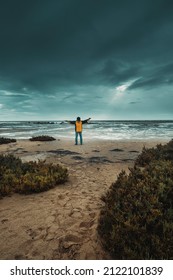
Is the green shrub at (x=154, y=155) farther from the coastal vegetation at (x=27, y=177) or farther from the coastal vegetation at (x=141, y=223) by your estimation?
the coastal vegetation at (x=141, y=223)

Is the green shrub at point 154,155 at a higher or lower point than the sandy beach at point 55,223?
higher

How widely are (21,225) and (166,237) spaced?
271 centimetres

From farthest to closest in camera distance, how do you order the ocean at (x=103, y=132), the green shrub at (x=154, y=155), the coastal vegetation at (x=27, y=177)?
the ocean at (x=103, y=132) → the green shrub at (x=154, y=155) → the coastal vegetation at (x=27, y=177)

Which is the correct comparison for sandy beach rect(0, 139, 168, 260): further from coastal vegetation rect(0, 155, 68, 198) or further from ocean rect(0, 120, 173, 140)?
ocean rect(0, 120, 173, 140)

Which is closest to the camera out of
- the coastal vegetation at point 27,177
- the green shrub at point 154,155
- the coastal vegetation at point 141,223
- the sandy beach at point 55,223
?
the coastal vegetation at point 141,223

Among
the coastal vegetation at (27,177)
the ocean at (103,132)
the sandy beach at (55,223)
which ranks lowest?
the sandy beach at (55,223)

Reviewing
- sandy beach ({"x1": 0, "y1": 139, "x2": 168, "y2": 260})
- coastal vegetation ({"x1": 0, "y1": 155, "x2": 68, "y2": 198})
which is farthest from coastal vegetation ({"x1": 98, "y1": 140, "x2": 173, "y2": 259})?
coastal vegetation ({"x1": 0, "y1": 155, "x2": 68, "y2": 198})

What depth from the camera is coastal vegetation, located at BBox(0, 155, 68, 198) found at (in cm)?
535

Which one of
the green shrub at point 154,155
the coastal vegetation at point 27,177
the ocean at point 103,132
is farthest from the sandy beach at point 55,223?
the ocean at point 103,132

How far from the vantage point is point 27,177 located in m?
5.67

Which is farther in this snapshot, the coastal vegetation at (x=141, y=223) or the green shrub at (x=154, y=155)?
the green shrub at (x=154, y=155)

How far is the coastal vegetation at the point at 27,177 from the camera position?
5348mm

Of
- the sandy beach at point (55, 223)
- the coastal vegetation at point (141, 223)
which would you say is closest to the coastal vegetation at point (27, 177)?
the sandy beach at point (55, 223)
